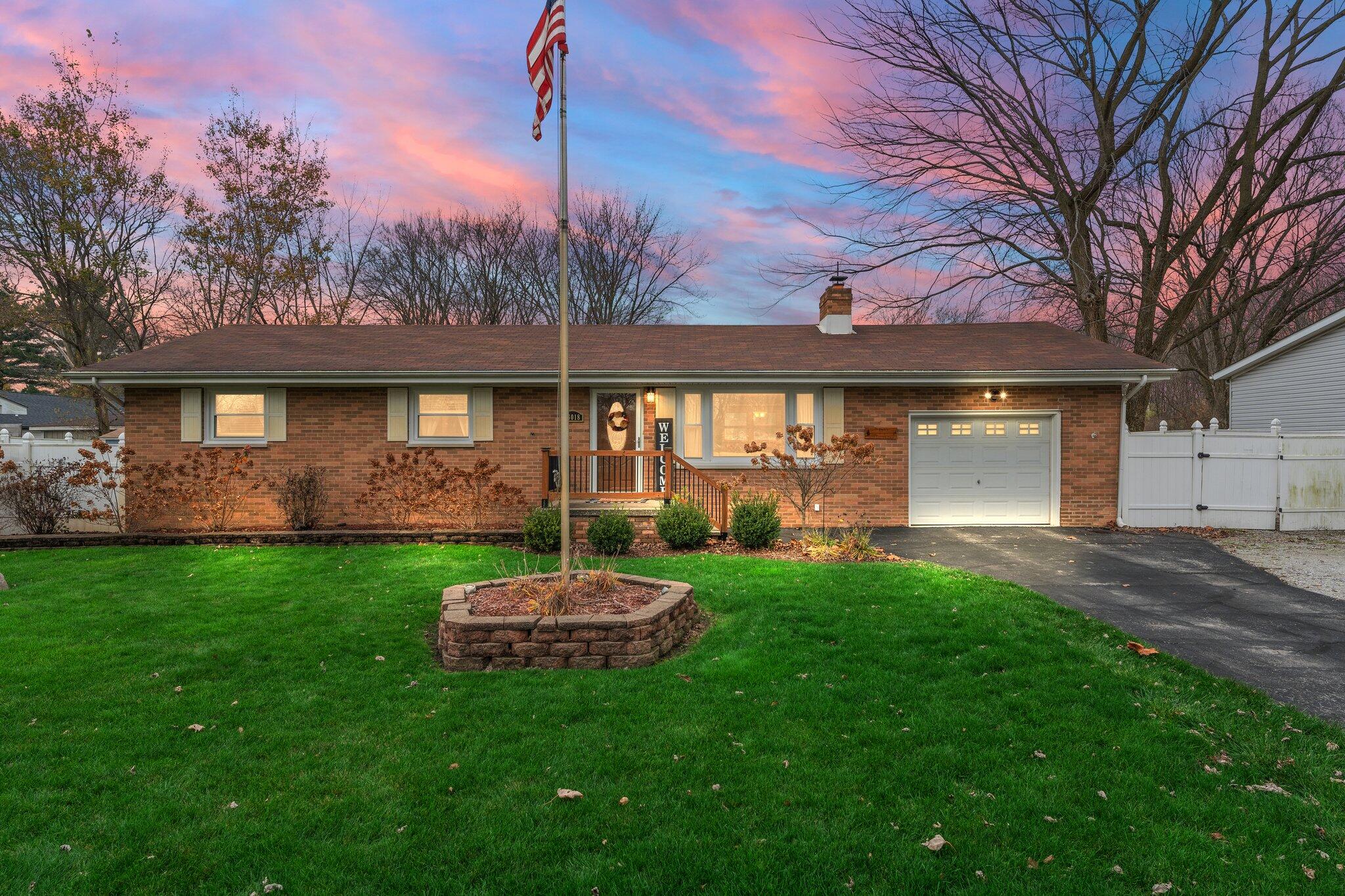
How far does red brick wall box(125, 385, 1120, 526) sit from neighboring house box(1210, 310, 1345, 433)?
658 cm

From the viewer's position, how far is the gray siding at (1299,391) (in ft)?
46.1

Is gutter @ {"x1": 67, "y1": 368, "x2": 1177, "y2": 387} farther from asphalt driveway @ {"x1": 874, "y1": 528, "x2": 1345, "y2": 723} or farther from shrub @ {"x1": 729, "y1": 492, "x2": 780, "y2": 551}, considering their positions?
shrub @ {"x1": 729, "y1": 492, "x2": 780, "y2": 551}

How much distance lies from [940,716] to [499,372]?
9.09 metres

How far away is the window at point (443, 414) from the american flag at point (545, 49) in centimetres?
721

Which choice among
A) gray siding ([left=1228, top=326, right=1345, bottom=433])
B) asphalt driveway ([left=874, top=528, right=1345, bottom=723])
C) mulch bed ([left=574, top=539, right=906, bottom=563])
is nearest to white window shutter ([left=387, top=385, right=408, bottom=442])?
mulch bed ([left=574, top=539, right=906, bottom=563])

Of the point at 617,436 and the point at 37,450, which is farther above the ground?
the point at 617,436

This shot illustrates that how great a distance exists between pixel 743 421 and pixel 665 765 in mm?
9647

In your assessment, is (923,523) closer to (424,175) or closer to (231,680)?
(231,680)

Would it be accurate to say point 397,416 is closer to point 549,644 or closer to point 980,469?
point 549,644

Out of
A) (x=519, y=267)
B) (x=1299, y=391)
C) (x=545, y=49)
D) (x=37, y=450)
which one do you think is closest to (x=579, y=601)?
(x=545, y=49)

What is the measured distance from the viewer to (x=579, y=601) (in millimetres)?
5406

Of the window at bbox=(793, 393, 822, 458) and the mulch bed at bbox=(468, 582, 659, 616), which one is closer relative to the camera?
the mulch bed at bbox=(468, 582, 659, 616)

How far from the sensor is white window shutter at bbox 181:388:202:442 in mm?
11477

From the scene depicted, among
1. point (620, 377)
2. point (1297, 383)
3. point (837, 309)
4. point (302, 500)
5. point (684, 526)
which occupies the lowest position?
point (684, 526)
